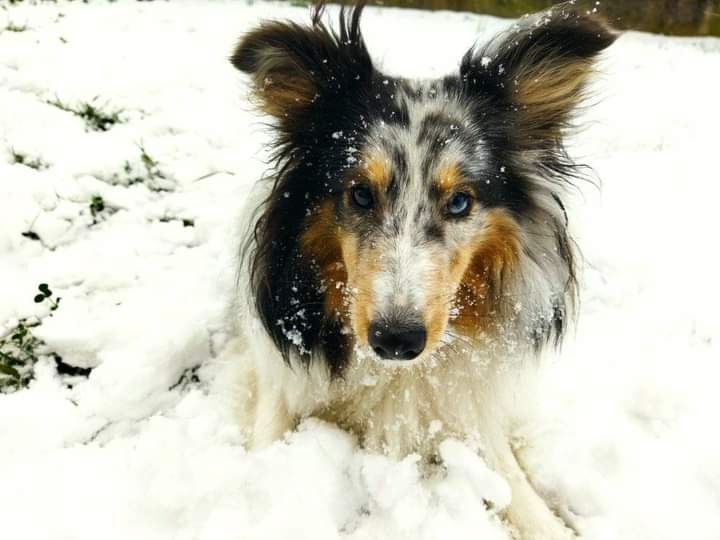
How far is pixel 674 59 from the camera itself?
7660 millimetres

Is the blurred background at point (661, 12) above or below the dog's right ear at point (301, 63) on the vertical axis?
below

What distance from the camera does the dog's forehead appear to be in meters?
2.18

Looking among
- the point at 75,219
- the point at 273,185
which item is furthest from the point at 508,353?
the point at 75,219

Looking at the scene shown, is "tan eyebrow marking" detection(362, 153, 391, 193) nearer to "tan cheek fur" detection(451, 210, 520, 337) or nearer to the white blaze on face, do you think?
the white blaze on face

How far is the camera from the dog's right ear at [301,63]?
2.28 meters

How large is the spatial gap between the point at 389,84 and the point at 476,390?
1.35 meters

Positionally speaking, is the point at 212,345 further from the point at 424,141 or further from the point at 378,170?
the point at 424,141

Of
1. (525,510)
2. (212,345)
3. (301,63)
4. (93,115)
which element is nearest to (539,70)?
(301,63)

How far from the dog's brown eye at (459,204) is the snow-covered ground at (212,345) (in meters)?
0.94

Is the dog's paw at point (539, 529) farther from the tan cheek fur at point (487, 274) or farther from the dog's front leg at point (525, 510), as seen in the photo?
the tan cheek fur at point (487, 274)

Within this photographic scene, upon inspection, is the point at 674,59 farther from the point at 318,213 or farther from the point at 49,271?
the point at 49,271

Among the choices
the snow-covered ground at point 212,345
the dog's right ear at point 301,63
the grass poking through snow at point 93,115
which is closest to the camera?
the snow-covered ground at point 212,345

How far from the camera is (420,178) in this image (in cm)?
218

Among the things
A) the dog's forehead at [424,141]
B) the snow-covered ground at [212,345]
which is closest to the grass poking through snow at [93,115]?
the snow-covered ground at [212,345]
